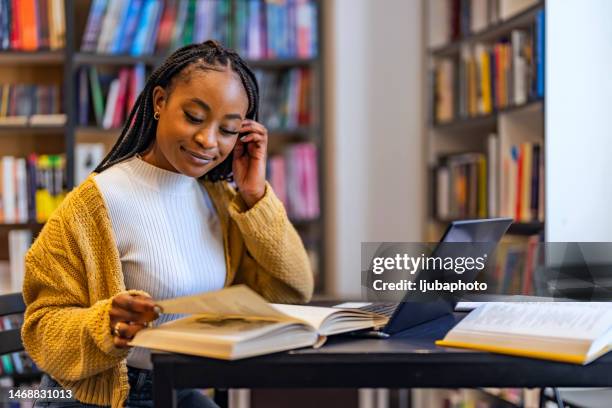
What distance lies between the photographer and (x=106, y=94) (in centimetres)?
327

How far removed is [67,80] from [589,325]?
2.60m

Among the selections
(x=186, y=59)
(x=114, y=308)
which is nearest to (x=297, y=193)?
(x=186, y=59)

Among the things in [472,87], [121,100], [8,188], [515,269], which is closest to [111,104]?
[121,100]

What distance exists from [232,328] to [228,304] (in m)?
0.06

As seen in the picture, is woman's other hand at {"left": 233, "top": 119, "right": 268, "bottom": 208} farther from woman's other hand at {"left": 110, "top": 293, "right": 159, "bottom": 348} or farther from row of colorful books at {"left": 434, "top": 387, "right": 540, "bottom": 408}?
row of colorful books at {"left": 434, "top": 387, "right": 540, "bottom": 408}

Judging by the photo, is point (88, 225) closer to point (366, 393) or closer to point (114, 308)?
point (114, 308)

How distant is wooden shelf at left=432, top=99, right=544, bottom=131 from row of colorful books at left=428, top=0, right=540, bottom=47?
0.32m

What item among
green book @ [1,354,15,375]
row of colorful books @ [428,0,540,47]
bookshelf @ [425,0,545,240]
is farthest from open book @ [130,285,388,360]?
green book @ [1,354,15,375]

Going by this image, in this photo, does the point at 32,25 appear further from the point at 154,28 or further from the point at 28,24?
the point at 154,28

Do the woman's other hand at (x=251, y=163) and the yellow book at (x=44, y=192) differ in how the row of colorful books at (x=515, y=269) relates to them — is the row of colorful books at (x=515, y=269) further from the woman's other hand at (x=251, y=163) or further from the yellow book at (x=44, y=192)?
the yellow book at (x=44, y=192)

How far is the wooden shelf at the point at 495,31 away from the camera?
101 inches

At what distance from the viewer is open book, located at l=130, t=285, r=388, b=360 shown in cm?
94

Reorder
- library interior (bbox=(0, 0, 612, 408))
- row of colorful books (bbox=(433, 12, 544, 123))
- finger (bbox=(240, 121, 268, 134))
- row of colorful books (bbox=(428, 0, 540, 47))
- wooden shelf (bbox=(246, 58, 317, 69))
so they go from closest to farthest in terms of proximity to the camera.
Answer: finger (bbox=(240, 121, 268, 134)), library interior (bbox=(0, 0, 612, 408)), row of colorful books (bbox=(433, 12, 544, 123)), row of colorful books (bbox=(428, 0, 540, 47)), wooden shelf (bbox=(246, 58, 317, 69))

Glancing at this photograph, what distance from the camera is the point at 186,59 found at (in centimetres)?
131
